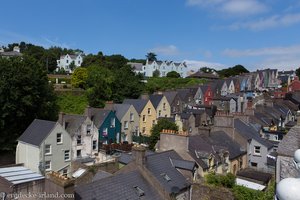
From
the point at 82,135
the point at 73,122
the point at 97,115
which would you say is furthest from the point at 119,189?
the point at 97,115

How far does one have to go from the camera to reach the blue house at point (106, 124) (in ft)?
144

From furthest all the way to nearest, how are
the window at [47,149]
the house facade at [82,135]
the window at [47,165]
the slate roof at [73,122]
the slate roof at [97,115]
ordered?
the slate roof at [97,115]
the slate roof at [73,122]
the house facade at [82,135]
the window at [47,165]
the window at [47,149]

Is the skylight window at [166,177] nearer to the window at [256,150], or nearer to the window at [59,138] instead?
the window at [59,138]

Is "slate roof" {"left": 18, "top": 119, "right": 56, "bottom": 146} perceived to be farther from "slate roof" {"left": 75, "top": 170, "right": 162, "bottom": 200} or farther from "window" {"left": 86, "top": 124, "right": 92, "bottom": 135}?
"slate roof" {"left": 75, "top": 170, "right": 162, "bottom": 200}

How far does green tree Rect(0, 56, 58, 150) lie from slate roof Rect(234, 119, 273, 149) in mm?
26751

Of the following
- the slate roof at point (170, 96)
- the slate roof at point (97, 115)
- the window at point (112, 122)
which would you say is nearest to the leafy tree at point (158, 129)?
the window at point (112, 122)

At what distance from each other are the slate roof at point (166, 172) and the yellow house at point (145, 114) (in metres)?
26.9

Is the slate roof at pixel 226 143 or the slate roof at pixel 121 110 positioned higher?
the slate roof at pixel 121 110

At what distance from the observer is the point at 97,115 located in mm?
45250

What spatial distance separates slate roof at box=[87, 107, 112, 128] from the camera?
43775mm

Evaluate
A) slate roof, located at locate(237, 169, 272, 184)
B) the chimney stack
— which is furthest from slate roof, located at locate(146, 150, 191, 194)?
slate roof, located at locate(237, 169, 272, 184)

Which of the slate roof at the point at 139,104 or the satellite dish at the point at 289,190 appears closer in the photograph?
the satellite dish at the point at 289,190

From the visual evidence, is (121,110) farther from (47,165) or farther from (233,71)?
(233,71)

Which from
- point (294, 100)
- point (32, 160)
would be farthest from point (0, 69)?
point (294, 100)
